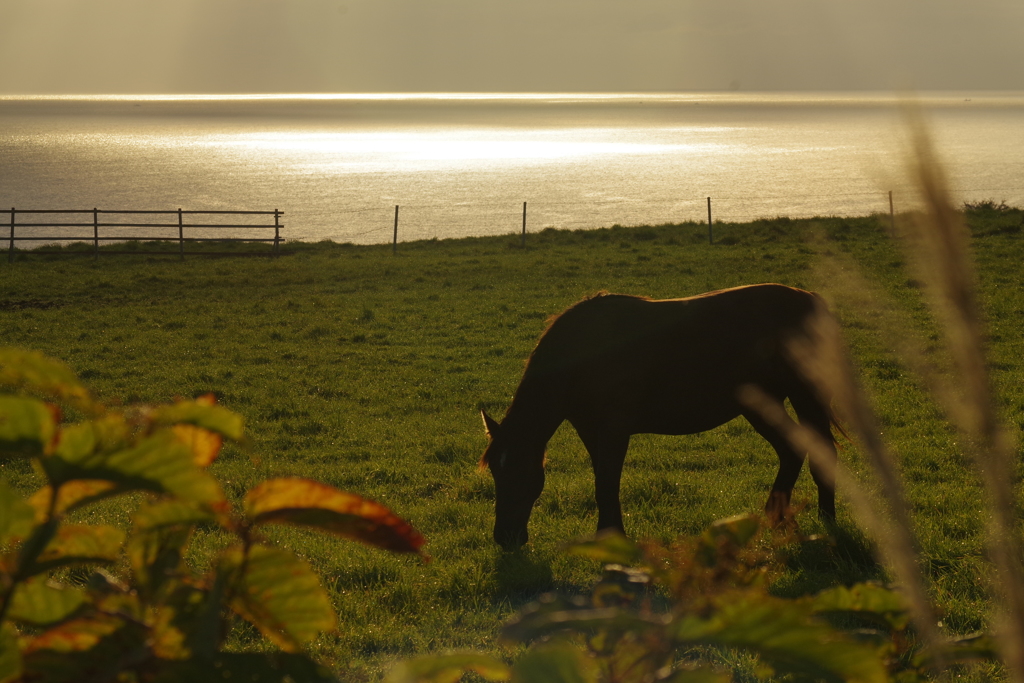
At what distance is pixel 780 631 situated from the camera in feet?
2.26

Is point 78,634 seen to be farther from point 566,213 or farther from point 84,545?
point 566,213

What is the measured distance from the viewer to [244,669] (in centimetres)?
75

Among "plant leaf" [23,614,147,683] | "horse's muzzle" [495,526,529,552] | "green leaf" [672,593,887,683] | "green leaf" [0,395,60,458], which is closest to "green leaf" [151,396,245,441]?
"green leaf" [0,395,60,458]

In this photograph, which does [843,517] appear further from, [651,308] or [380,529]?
[380,529]

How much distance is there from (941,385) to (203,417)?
65 cm

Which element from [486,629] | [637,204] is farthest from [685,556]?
[637,204]

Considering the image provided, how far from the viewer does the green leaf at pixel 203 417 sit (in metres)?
0.77

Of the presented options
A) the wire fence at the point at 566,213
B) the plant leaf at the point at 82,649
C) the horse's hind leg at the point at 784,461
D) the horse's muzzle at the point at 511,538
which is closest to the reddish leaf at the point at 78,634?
the plant leaf at the point at 82,649

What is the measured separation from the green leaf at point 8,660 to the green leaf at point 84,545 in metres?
0.13

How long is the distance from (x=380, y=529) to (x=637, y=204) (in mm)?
63852

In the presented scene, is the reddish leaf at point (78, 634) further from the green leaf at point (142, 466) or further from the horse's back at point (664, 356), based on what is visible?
the horse's back at point (664, 356)

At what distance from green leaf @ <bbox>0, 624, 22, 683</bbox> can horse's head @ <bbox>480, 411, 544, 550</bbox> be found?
4.88 meters

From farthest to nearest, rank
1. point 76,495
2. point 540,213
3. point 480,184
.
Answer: point 480,184, point 540,213, point 76,495

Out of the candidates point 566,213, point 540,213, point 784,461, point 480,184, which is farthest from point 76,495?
point 480,184
